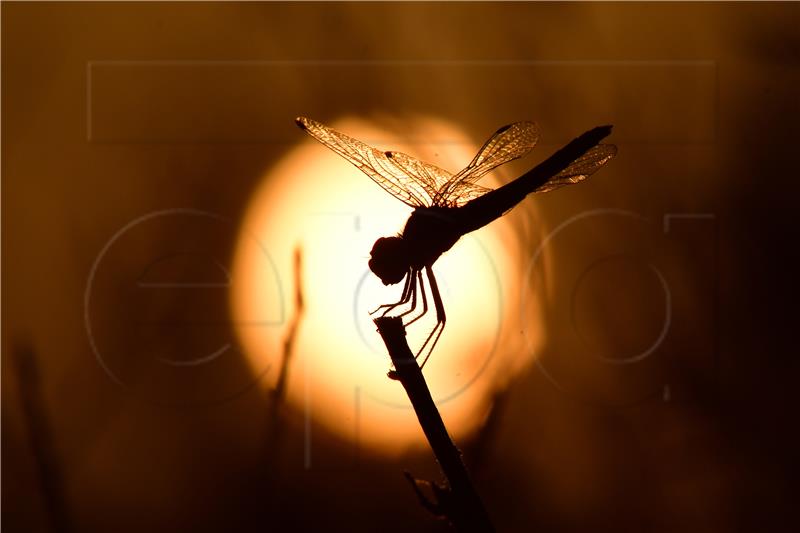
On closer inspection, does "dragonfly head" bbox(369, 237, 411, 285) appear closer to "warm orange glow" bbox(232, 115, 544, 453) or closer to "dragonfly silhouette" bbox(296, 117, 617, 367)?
"dragonfly silhouette" bbox(296, 117, 617, 367)

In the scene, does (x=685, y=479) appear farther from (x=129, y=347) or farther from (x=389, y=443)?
(x=129, y=347)

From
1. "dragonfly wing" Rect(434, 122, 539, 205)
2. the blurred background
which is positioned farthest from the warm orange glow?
"dragonfly wing" Rect(434, 122, 539, 205)

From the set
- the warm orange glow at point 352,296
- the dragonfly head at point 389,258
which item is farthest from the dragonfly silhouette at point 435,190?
the warm orange glow at point 352,296

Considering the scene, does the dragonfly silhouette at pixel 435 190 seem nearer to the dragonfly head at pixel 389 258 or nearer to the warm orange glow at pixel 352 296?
the dragonfly head at pixel 389 258

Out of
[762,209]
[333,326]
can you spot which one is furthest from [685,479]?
[333,326]

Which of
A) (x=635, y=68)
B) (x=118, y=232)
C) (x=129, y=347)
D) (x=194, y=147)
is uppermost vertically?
(x=635, y=68)

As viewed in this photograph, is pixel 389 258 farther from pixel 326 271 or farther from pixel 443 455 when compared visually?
pixel 326 271
